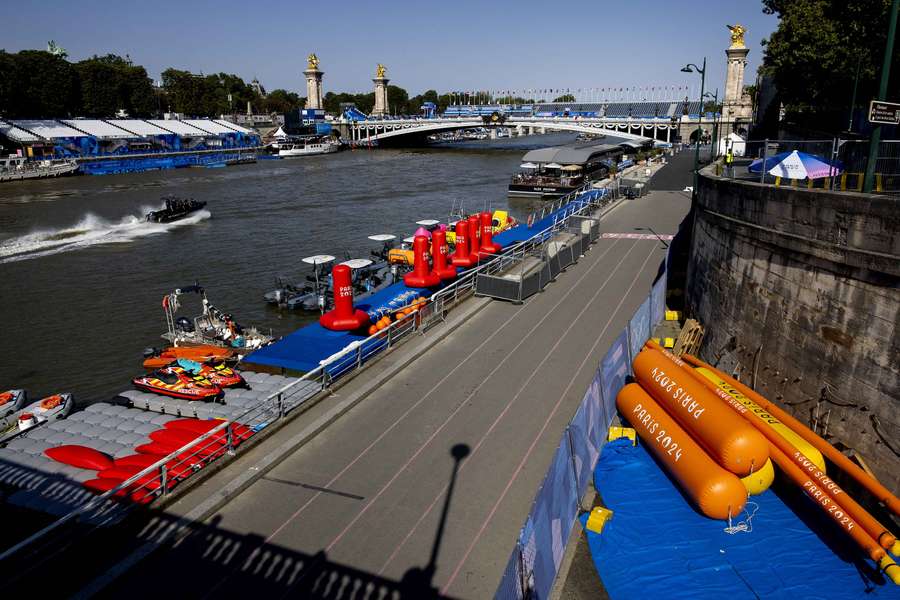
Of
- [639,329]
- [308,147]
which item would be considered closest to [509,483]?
[639,329]

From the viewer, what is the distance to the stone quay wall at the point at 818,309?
11320 mm

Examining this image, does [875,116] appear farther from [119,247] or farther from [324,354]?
[119,247]

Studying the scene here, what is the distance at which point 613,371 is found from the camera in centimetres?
1424

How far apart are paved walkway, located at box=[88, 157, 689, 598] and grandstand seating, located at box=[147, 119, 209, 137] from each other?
120636 millimetres

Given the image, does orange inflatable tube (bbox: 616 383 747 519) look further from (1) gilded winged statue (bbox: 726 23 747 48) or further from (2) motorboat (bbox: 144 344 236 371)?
(1) gilded winged statue (bbox: 726 23 747 48)

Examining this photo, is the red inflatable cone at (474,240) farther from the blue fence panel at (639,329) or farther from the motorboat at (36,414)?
the motorboat at (36,414)

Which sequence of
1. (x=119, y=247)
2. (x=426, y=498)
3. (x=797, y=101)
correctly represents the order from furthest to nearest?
1. (x=119, y=247)
2. (x=797, y=101)
3. (x=426, y=498)

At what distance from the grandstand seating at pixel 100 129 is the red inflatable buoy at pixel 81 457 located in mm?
108101

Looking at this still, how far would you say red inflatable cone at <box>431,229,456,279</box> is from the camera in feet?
76.4

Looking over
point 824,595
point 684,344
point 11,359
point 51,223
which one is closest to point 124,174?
point 51,223

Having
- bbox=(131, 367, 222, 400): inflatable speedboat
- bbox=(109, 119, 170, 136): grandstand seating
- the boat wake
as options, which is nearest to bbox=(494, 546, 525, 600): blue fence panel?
bbox=(131, 367, 222, 400): inflatable speedboat

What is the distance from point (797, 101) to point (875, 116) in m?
33.1

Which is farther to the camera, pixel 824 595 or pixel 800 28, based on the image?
pixel 800 28

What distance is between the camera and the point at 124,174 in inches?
3649
